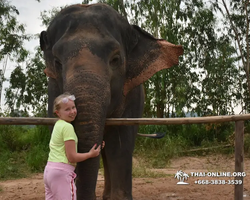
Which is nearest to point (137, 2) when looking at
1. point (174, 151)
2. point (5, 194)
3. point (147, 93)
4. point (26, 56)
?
point (147, 93)

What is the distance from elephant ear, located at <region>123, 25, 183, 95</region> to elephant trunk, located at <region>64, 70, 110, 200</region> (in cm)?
103

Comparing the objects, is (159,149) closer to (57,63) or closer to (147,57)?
(147,57)

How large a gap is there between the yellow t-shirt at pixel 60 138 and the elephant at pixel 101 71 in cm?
13

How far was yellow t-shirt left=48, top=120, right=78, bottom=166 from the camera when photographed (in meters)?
2.62

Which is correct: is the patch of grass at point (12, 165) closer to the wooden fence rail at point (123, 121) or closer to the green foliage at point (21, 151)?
the green foliage at point (21, 151)

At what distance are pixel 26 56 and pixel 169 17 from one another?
15.8 ft

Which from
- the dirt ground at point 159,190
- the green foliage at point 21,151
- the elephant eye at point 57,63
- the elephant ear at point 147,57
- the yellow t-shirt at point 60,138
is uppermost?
the elephant ear at point 147,57

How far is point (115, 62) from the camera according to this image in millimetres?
3504

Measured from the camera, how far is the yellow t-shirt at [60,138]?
2617mm

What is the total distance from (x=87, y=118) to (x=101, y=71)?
20.0 inches

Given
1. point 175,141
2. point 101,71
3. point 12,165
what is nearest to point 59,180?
point 101,71

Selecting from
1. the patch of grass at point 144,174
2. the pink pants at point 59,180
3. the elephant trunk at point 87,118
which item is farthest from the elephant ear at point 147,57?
the patch of grass at point 144,174

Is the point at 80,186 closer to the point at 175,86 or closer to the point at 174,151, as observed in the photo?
the point at 174,151

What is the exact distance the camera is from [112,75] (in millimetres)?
3432
